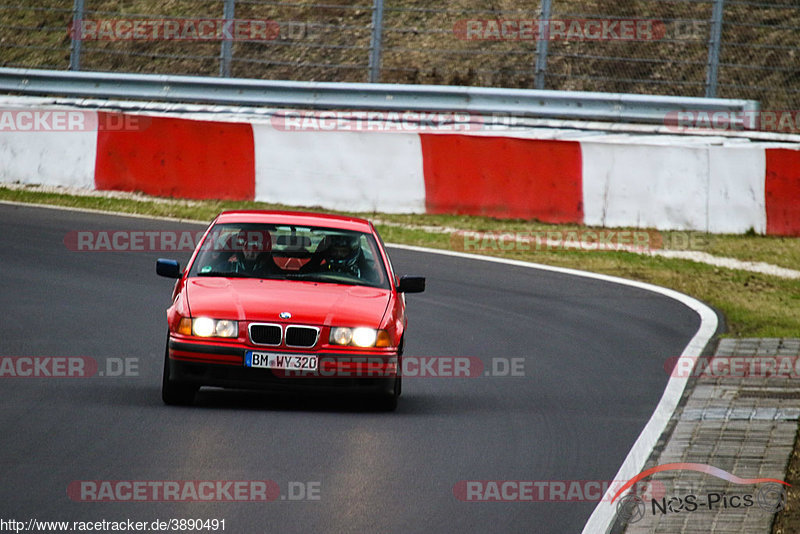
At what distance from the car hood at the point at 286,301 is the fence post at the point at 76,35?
43.4 feet

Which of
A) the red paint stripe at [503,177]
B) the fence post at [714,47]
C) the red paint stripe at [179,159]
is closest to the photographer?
the red paint stripe at [503,177]

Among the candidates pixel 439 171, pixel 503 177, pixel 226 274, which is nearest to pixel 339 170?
pixel 439 171

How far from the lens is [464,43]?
1065 inches

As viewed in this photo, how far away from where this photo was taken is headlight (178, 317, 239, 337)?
8977 mm

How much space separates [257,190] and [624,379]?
9548mm

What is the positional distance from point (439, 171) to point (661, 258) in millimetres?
3466

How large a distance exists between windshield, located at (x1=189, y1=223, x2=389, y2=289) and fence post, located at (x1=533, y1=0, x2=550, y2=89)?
10.3 meters

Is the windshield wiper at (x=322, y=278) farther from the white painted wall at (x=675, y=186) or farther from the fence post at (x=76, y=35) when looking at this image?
the fence post at (x=76, y=35)

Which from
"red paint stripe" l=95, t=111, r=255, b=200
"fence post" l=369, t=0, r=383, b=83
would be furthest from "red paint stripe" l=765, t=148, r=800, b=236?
"red paint stripe" l=95, t=111, r=255, b=200

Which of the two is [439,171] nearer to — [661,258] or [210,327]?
[661,258]

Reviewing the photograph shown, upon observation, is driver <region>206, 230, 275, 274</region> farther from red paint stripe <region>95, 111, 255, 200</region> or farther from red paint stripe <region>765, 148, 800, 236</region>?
red paint stripe <region>765, 148, 800, 236</region>

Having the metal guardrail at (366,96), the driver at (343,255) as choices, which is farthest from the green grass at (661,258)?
the driver at (343,255)

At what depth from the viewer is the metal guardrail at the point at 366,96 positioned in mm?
20328

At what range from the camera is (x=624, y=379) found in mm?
10961
